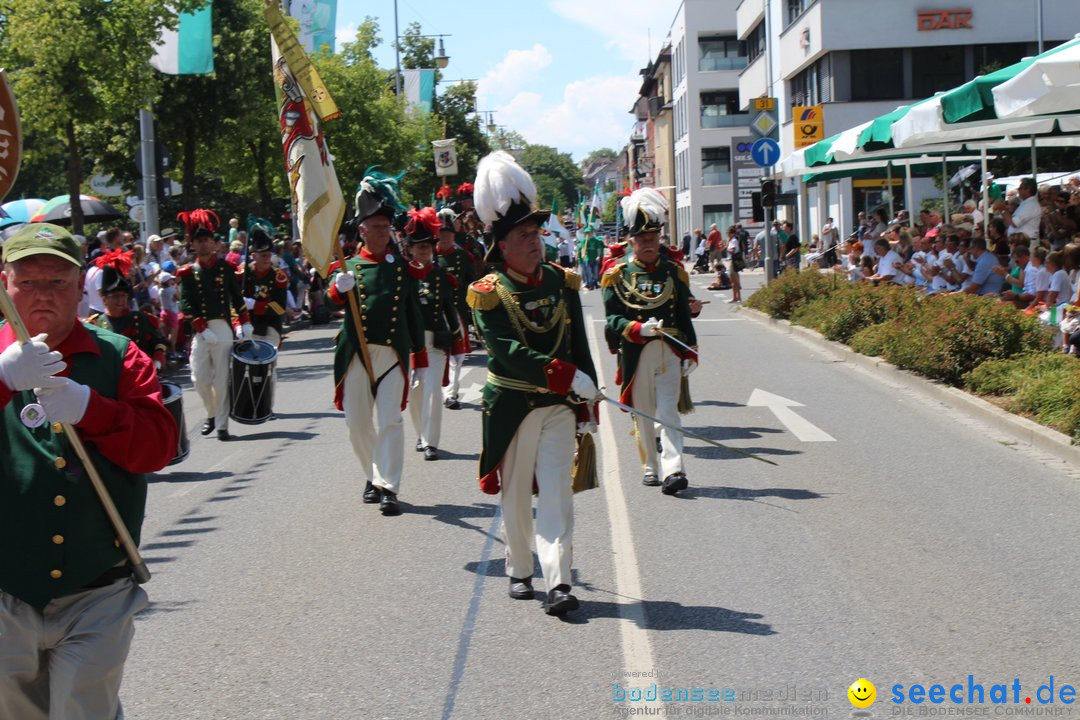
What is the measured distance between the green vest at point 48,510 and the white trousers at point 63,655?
7 cm

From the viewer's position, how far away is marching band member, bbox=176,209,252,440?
12555 mm

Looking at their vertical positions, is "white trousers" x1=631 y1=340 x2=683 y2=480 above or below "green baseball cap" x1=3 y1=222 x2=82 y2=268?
below

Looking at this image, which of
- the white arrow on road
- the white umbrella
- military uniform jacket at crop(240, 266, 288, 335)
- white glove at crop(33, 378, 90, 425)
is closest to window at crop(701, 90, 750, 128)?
the white arrow on road

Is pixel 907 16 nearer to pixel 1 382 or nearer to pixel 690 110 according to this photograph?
pixel 690 110

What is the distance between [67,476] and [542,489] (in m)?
3.19

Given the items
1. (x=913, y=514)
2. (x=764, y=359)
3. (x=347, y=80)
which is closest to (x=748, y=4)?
(x=347, y=80)

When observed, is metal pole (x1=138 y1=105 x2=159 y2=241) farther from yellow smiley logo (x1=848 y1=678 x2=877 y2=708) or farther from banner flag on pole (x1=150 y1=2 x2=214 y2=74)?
yellow smiley logo (x1=848 y1=678 x2=877 y2=708)

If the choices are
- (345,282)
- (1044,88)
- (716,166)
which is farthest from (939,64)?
(345,282)

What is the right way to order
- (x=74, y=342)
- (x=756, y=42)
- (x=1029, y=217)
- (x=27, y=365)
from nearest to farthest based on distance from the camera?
(x=27, y=365), (x=74, y=342), (x=1029, y=217), (x=756, y=42)

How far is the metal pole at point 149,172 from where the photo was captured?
2103cm

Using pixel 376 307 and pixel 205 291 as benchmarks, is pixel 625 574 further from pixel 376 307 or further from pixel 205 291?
pixel 205 291

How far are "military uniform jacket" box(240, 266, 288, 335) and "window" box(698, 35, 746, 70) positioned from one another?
226ft

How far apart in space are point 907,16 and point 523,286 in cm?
4073

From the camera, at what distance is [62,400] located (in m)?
3.43
